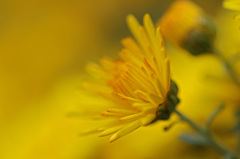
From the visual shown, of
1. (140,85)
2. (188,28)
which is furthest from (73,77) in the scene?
(140,85)

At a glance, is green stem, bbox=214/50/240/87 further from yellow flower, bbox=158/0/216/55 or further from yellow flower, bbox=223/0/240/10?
yellow flower, bbox=223/0/240/10

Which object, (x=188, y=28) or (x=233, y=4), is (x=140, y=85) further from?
(x=188, y=28)

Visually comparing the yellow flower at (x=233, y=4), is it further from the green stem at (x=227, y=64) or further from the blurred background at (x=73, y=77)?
the green stem at (x=227, y=64)

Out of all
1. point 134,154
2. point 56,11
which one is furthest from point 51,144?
point 56,11

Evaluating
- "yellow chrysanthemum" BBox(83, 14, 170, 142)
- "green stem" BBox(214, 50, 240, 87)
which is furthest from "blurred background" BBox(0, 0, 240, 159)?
"yellow chrysanthemum" BBox(83, 14, 170, 142)

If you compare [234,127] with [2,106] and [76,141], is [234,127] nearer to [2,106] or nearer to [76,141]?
[76,141]
